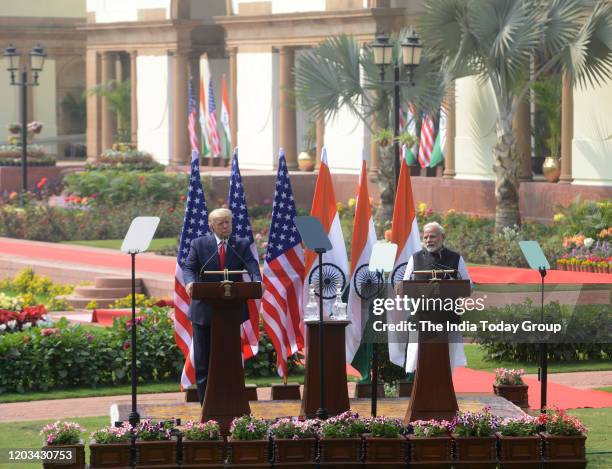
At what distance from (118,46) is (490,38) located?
2210 cm

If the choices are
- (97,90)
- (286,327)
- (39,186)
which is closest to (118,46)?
(97,90)

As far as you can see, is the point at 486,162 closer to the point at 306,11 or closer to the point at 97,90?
the point at 306,11

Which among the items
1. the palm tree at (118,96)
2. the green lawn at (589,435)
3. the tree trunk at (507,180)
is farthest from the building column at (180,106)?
the green lawn at (589,435)

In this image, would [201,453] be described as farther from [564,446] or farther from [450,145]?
[450,145]

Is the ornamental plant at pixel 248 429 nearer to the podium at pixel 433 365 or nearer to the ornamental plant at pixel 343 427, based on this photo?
the ornamental plant at pixel 343 427

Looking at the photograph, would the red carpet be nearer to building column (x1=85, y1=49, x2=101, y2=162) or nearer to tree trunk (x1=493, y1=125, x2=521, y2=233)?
tree trunk (x1=493, y1=125, x2=521, y2=233)

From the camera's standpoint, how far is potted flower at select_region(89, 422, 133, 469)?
12.5 metres

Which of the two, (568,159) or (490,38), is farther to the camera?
(568,159)

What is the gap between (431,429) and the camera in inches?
507

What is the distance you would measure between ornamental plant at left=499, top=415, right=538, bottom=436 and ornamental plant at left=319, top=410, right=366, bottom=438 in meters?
1.10

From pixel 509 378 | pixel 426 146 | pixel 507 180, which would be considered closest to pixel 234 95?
pixel 426 146

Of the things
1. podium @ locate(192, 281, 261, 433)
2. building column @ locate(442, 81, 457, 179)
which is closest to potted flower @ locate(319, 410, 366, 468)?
podium @ locate(192, 281, 261, 433)

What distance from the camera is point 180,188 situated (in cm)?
3838

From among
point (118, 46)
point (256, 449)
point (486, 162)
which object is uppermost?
point (118, 46)
